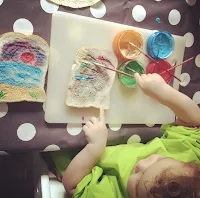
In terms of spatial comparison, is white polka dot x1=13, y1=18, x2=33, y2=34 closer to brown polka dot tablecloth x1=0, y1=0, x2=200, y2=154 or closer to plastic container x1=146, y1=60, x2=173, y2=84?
brown polka dot tablecloth x1=0, y1=0, x2=200, y2=154

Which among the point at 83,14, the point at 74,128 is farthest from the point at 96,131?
the point at 83,14

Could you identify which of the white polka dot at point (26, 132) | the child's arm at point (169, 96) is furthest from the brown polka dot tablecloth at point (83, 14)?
the child's arm at point (169, 96)

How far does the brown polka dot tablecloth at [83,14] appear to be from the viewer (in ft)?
2.27

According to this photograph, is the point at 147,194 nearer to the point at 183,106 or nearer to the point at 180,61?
the point at 183,106

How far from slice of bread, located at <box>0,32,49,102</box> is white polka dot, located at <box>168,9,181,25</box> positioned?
35cm

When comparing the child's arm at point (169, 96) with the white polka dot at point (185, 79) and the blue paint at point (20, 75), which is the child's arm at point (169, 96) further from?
the blue paint at point (20, 75)

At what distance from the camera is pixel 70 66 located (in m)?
0.74

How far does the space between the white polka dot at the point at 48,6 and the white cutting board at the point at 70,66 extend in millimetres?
15

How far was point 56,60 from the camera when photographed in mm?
723

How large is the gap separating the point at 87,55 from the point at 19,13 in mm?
165

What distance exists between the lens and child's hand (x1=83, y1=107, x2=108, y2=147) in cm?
76

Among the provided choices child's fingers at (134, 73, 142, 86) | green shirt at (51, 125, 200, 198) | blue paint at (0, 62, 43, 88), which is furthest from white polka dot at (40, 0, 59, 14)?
green shirt at (51, 125, 200, 198)

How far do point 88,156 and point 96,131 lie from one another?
58 mm

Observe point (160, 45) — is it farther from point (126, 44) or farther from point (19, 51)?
point (19, 51)
